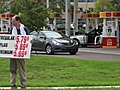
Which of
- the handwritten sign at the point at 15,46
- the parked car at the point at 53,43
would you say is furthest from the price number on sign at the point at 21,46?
the parked car at the point at 53,43

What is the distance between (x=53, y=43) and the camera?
1042 inches

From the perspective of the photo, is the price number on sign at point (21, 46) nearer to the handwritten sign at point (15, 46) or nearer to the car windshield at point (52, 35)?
the handwritten sign at point (15, 46)

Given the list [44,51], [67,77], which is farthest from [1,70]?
[44,51]

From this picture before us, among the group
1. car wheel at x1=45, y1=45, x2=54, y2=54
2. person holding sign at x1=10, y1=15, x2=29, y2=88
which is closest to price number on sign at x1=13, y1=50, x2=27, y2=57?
person holding sign at x1=10, y1=15, x2=29, y2=88

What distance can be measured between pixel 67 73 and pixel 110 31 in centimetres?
2080

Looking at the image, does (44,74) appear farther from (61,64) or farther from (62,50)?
(62,50)

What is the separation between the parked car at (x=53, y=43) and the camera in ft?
86.6

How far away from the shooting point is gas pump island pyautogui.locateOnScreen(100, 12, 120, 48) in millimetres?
34844

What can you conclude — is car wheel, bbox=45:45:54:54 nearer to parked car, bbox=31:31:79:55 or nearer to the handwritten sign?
parked car, bbox=31:31:79:55

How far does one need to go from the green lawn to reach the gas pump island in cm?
1676

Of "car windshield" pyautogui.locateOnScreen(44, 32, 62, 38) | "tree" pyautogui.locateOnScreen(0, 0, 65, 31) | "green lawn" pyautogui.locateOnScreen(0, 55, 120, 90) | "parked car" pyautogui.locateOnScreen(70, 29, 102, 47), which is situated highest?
"tree" pyautogui.locateOnScreen(0, 0, 65, 31)

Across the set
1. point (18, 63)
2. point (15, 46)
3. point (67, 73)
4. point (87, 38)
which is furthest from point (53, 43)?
point (18, 63)

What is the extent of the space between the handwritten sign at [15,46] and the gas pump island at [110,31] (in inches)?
928

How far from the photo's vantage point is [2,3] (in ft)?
219
